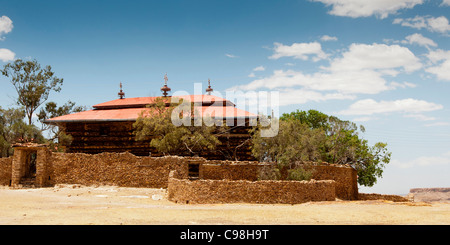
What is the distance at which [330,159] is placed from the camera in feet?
122

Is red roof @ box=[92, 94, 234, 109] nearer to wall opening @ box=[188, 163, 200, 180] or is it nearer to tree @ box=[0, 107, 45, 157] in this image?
tree @ box=[0, 107, 45, 157]

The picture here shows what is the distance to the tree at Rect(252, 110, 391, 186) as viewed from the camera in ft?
92.6

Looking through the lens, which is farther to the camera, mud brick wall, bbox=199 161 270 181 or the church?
the church

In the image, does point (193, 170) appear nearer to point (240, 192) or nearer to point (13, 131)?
point (240, 192)

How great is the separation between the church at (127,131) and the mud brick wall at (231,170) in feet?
18.4

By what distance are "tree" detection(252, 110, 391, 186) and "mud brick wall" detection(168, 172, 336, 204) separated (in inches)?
225

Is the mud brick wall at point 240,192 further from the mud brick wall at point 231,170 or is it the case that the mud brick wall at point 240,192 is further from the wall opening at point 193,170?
the wall opening at point 193,170


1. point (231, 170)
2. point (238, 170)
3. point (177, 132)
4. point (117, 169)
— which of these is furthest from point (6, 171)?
point (238, 170)

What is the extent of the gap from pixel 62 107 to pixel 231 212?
116 feet

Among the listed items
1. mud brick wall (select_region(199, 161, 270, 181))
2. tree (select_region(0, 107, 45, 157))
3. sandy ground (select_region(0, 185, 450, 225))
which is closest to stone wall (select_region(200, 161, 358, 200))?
mud brick wall (select_region(199, 161, 270, 181))

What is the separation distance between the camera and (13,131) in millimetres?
37281

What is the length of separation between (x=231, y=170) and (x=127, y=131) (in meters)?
12.5
